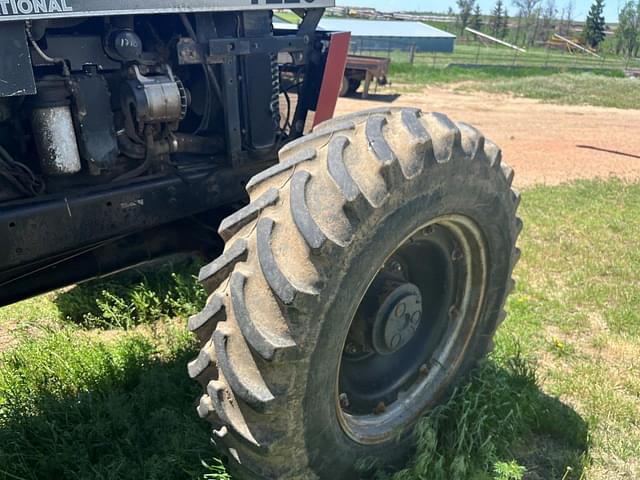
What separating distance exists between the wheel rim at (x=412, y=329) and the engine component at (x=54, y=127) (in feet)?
4.25

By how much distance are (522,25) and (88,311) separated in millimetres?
67104

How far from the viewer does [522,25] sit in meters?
64.2

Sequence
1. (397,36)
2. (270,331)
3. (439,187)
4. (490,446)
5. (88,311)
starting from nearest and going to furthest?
(270,331)
(439,187)
(490,446)
(88,311)
(397,36)

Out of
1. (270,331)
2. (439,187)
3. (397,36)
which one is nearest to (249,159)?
(439,187)

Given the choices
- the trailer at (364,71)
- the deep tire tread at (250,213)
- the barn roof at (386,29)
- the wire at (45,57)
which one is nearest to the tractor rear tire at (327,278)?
the deep tire tread at (250,213)

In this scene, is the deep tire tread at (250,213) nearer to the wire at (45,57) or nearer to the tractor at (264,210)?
the tractor at (264,210)

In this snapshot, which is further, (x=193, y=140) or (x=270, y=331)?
(x=193, y=140)

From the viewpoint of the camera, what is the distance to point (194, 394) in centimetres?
323

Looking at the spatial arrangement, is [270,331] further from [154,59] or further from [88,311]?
[88,311]

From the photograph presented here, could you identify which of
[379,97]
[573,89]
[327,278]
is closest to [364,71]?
[379,97]

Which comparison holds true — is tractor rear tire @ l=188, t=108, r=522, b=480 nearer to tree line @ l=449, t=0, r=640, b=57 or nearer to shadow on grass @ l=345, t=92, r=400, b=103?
shadow on grass @ l=345, t=92, r=400, b=103

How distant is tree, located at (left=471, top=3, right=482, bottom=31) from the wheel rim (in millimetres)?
64290

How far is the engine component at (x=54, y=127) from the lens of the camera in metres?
2.43

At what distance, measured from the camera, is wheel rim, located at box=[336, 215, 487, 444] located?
2705mm
